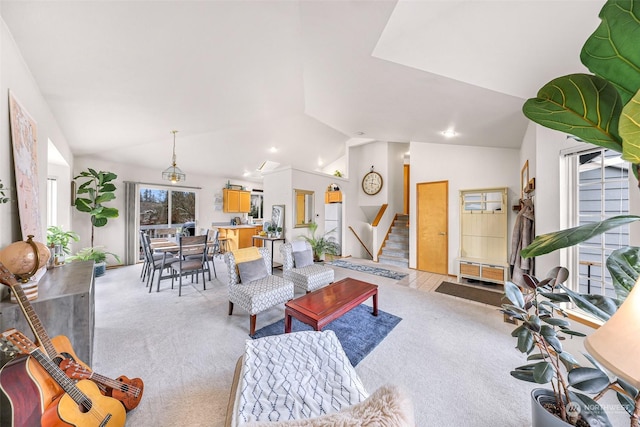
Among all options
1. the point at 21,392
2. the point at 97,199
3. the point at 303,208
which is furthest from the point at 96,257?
the point at 21,392

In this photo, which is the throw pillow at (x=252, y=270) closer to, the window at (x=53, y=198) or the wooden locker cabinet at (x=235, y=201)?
the window at (x=53, y=198)

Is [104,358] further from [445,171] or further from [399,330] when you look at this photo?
[445,171]

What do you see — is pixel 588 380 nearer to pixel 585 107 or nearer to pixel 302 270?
pixel 585 107

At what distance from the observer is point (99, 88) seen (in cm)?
232

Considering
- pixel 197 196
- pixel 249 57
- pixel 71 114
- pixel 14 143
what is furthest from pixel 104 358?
pixel 197 196

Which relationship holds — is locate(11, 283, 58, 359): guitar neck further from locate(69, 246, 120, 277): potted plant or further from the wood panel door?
the wood panel door

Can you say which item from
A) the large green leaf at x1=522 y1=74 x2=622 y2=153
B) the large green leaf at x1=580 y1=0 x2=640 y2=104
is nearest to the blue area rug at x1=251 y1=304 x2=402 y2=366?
the large green leaf at x1=522 y1=74 x2=622 y2=153

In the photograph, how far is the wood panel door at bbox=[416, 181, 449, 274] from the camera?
4.72 m

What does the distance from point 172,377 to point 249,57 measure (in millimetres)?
3119

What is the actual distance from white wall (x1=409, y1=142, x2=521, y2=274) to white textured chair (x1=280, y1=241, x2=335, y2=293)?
8.61ft

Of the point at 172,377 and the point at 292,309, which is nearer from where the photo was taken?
the point at 172,377

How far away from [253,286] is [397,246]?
13.9ft

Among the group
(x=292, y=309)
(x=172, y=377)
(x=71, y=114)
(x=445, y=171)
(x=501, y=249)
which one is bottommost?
(x=172, y=377)

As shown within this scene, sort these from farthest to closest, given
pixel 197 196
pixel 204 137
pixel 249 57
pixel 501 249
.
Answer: pixel 197 196 → pixel 204 137 → pixel 501 249 → pixel 249 57
